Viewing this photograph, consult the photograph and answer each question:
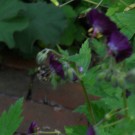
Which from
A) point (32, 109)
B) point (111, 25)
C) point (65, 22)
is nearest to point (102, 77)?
point (111, 25)

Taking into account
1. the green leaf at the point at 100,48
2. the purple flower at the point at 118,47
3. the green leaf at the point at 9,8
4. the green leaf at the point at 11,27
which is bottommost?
the green leaf at the point at 11,27

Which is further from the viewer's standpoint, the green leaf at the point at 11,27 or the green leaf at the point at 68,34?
the green leaf at the point at 68,34

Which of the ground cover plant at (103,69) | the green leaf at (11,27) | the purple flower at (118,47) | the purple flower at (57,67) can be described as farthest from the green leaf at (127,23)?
the green leaf at (11,27)

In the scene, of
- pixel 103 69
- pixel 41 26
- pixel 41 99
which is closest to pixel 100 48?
pixel 103 69

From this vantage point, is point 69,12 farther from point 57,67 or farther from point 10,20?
point 57,67

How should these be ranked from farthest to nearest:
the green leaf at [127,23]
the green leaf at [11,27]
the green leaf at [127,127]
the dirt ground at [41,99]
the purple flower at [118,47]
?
the green leaf at [11,27], the dirt ground at [41,99], the green leaf at [127,23], the green leaf at [127,127], the purple flower at [118,47]

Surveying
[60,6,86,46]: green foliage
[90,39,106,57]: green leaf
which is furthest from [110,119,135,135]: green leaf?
[60,6,86,46]: green foliage

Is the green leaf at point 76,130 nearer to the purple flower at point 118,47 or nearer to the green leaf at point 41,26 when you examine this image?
the purple flower at point 118,47
